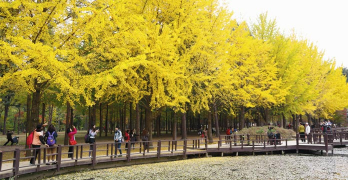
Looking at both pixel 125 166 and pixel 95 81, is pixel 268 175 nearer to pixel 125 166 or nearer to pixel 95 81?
pixel 125 166

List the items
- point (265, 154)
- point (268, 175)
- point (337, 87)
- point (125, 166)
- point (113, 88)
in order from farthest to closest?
point (337, 87)
point (265, 154)
point (113, 88)
point (125, 166)
point (268, 175)

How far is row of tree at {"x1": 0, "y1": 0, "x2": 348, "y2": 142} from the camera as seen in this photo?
11938 millimetres

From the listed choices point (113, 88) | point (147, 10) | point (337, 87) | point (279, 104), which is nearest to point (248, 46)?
point (279, 104)

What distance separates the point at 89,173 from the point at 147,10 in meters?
10.7

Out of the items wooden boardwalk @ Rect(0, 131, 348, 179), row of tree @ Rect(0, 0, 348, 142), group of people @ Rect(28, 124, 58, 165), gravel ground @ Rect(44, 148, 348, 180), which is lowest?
gravel ground @ Rect(44, 148, 348, 180)

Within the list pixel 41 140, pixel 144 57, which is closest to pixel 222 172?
pixel 144 57

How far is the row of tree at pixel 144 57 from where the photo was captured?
39.2ft

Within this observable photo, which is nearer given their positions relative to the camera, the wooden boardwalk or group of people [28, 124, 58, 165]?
the wooden boardwalk

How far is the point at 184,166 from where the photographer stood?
1484 centimetres

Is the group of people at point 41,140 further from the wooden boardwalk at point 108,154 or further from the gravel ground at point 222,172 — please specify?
the gravel ground at point 222,172

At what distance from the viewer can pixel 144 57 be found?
14.2 m

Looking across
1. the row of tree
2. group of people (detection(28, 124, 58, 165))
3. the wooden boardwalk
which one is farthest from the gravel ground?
the row of tree

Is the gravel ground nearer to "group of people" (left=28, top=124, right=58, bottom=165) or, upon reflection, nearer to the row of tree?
"group of people" (left=28, top=124, right=58, bottom=165)

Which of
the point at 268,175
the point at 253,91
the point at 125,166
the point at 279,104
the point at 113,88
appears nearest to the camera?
the point at 268,175
